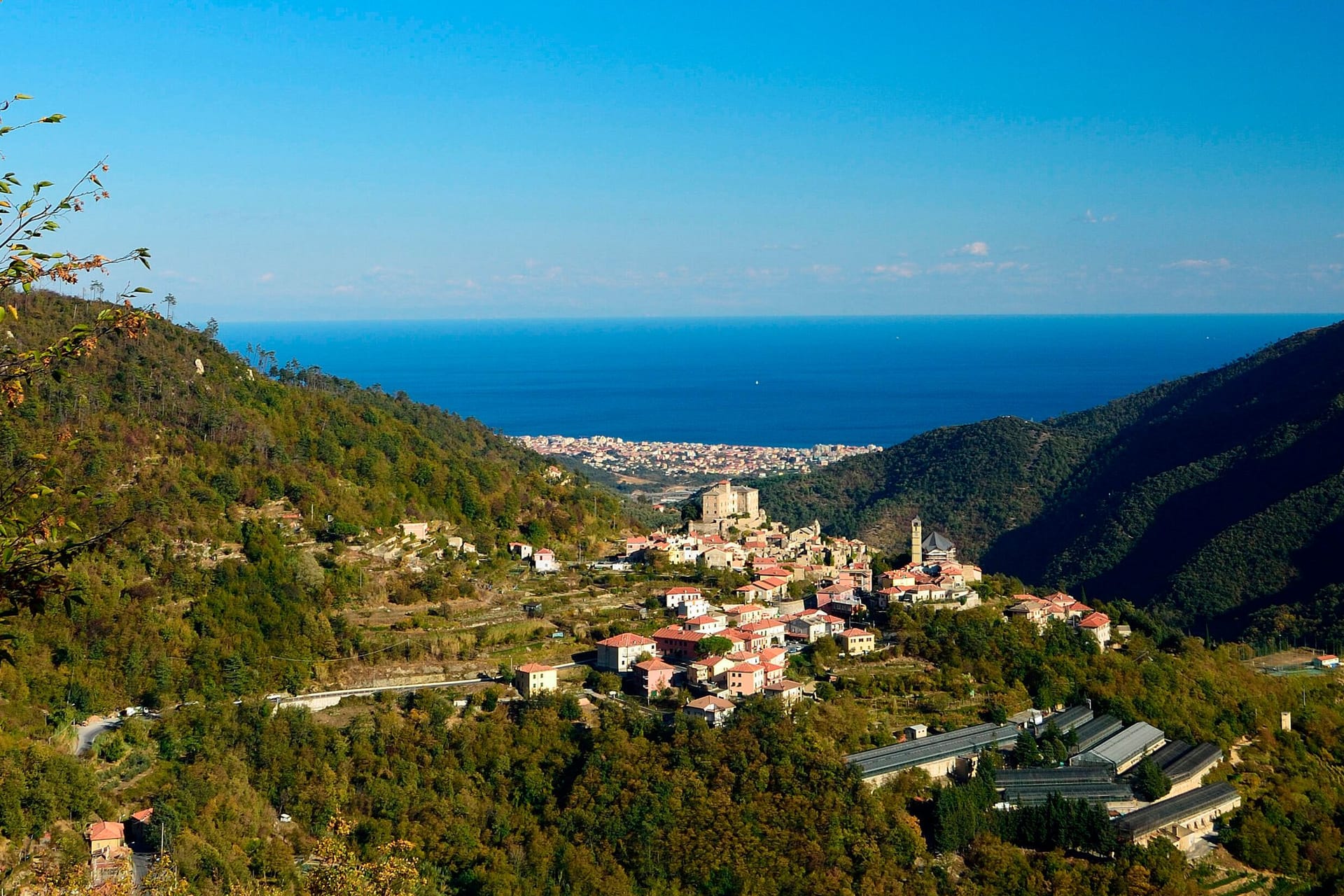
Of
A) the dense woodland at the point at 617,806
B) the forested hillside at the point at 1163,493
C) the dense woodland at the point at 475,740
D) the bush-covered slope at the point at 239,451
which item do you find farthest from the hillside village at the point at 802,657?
the forested hillside at the point at 1163,493

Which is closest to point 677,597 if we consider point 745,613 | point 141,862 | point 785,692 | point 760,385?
point 745,613

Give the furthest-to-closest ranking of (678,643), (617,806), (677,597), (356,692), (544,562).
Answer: (544,562)
(677,597)
(678,643)
(356,692)
(617,806)

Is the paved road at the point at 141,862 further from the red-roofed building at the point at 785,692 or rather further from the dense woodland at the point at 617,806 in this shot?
the red-roofed building at the point at 785,692

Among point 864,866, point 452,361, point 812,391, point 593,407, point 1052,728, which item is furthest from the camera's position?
point 452,361

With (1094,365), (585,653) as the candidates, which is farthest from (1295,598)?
(1094,365)

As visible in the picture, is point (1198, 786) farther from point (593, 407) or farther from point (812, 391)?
point (812, 391)

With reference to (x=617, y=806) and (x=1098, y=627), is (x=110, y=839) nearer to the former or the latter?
(x=617, y=806)

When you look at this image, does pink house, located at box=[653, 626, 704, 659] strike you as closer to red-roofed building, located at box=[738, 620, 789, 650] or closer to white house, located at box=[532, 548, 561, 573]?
red-roofed building, located at box=[738, 620, 789, 650]
